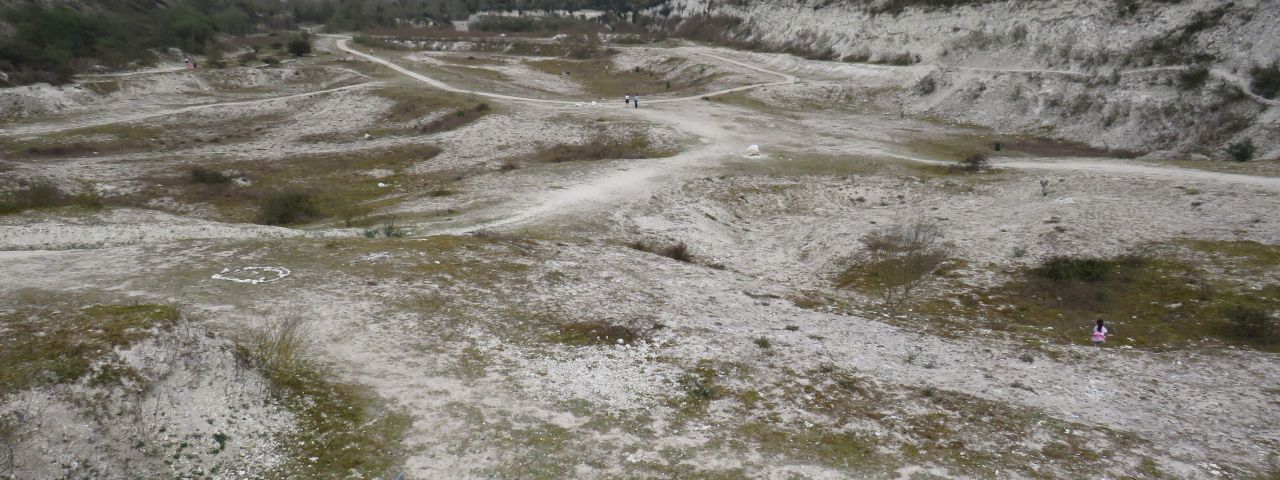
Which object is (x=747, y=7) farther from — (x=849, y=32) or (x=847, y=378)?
(x=847, y=378)

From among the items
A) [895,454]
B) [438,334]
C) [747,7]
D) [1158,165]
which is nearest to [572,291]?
[438,334]

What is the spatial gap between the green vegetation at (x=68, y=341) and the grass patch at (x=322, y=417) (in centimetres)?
176

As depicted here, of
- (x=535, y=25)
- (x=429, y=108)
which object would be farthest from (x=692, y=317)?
(x=535, y=25)

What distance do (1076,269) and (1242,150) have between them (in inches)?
→ 1060

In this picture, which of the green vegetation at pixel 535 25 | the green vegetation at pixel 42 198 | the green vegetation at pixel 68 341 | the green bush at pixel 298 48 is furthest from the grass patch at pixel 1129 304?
the green vegetation at pixel 535 25

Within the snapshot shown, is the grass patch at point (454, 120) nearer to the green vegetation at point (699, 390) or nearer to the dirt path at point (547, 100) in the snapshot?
the dirt path at point (547, 100)

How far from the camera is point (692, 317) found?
18.7 m

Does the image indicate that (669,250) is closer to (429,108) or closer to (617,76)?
(429,108)

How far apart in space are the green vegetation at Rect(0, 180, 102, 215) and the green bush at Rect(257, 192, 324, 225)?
6.39 meters

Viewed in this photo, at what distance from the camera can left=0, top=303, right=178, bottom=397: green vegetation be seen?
30.7 ft

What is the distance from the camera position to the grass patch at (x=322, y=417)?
1059 cm

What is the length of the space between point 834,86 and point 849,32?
→ 64.2 feet

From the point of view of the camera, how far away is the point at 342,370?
13.5m

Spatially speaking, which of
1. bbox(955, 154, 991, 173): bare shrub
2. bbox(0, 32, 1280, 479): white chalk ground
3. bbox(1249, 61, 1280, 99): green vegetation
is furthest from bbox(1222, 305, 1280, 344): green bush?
bbox(1249, 61, 1280, 99): green vegetation
